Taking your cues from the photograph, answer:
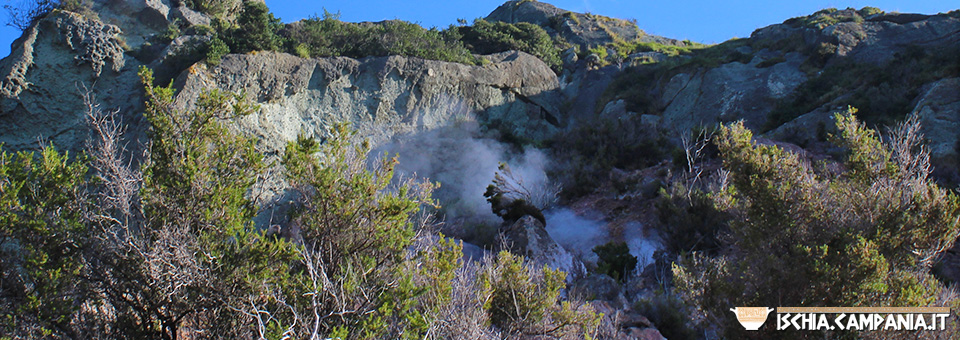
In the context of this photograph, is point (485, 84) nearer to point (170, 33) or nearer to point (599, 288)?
point (170, 33)

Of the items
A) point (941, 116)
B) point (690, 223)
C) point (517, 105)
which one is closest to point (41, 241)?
point (690, 223)

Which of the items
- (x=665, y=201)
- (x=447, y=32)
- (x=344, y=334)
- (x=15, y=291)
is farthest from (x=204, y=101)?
(x=447, y=32)

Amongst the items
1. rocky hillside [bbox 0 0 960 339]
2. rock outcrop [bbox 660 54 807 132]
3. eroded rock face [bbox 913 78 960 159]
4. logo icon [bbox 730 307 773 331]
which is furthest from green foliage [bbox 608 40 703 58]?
logo icon [bbox 730 307 773 331]

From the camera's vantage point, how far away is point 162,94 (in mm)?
6598

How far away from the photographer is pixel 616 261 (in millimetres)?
12016

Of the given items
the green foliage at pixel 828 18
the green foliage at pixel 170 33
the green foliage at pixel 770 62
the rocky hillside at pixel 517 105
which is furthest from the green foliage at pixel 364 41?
the green foliage at pixel 828 18

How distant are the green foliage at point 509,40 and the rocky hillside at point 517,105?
5.79 feet

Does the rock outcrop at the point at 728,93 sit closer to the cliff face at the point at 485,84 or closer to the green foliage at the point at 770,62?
the cliff face at the point at 485,84

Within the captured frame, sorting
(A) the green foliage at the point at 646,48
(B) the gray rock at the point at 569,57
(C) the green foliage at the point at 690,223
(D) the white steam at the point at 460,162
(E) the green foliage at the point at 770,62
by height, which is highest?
(A) the green foliage at the point at 646,48

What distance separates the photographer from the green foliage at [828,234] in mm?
6066

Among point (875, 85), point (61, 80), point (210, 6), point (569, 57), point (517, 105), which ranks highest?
point (569, 57)

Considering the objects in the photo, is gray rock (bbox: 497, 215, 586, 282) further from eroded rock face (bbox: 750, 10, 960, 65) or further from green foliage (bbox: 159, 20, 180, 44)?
eroded rock face (bbox: 750, 10, 960, 65)

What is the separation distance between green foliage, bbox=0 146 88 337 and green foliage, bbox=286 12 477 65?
13441mm

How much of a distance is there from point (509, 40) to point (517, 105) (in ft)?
19.1
